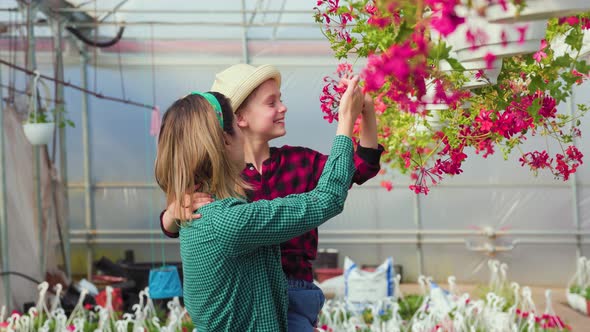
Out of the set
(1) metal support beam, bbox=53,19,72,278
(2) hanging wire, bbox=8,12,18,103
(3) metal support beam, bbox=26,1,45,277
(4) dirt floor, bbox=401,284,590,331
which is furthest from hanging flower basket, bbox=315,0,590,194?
(1) metal support beam, bbox=53,19,72,278

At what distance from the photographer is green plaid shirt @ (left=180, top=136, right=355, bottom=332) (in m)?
1.64

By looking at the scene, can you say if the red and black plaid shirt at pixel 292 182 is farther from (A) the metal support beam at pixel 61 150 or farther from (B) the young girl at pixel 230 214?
(A) the metal support beam at pixel 61 150

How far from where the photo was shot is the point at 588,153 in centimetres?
759

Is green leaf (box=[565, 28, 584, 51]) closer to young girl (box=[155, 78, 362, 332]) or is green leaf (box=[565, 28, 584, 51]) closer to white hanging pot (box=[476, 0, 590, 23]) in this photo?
white hanging pot (box=[476, 0, 590, 23])

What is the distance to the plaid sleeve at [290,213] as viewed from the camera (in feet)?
5.38

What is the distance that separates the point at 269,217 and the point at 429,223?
760 cm

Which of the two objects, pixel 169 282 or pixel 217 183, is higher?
pixel 217 183

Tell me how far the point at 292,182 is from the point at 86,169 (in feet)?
24.2

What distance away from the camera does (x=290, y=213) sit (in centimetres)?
164

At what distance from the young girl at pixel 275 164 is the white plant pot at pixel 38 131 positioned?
426 centimetres

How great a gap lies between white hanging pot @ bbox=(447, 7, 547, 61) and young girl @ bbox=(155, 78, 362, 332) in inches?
8.1

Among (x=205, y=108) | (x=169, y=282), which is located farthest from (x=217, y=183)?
(x=169, y=282)

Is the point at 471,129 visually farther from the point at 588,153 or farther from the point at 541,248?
the point at 541,248

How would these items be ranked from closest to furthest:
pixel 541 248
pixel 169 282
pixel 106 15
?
pixel 169 282
pixel 106 15
pixel 541 248
